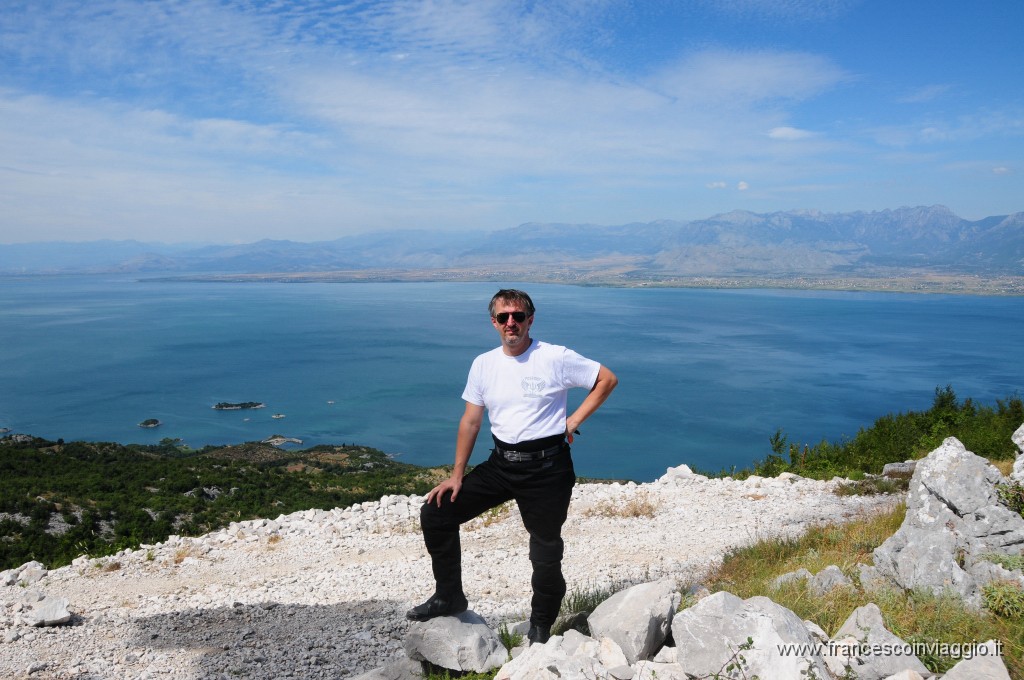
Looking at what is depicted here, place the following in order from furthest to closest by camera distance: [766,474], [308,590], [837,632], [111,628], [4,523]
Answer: [766,474] < [4,523] < [308,590] < [111,628] < [837,632]

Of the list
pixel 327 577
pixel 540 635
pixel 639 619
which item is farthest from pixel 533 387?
pixel 327 577

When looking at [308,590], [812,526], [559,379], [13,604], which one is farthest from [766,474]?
[13,604]

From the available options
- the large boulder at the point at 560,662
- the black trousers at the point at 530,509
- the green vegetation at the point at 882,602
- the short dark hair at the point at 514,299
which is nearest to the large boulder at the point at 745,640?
the large boulder at the point at 560,662

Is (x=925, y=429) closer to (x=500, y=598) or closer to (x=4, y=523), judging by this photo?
(x=500, y=598)

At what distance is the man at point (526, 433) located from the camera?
3492 millimetres

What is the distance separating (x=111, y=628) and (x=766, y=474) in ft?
33.0

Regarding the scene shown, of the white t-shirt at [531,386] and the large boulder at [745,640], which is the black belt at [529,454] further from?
the large boulder at [745,640]

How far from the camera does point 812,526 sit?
6.81 meters

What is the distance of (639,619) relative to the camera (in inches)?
138

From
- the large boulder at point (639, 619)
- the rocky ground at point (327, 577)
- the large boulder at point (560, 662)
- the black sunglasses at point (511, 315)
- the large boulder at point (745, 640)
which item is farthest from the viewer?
the rocky ground at point (327, 577)

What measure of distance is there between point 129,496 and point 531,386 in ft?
37.3

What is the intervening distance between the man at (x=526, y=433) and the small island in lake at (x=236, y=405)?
2063 inches

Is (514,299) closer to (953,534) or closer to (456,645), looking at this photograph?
(456,645)

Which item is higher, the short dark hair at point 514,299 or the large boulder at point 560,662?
the short dark hair at point 514,299
